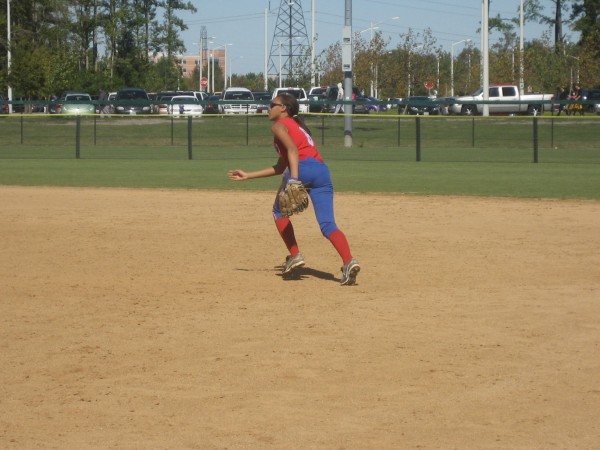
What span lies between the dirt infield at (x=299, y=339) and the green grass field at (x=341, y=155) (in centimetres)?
769

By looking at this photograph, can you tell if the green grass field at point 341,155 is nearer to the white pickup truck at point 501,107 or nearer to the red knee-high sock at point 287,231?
the white pickup truck at point 501,107

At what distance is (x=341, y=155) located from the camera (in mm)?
32406

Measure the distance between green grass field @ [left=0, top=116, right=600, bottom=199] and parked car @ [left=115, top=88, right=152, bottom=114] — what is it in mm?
1551

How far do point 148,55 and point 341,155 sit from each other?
4775 cm

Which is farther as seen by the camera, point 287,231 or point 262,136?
point 262,136

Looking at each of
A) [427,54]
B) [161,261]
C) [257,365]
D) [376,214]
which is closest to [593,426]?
[257,365]

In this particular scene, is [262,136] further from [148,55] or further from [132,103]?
[148,55]

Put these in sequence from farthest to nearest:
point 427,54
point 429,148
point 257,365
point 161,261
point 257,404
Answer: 1. point 427,54
2. point 429,148
3. point 161,261
4. point 257,365
5. point 257,404

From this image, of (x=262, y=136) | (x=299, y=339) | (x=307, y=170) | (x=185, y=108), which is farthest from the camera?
(x=185, y=108)

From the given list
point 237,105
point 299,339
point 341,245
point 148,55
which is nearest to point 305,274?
point 341,245

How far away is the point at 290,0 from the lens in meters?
76.6

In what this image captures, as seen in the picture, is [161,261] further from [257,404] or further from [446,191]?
[446,191]

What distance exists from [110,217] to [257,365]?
9.41m

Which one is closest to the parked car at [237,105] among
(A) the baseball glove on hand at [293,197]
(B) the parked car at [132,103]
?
(B) the parked car at [132,103]
